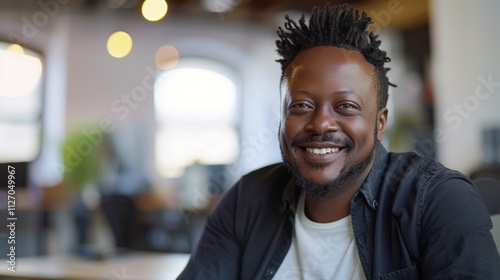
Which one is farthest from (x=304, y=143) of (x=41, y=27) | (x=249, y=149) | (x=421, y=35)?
(x=41, y=27)

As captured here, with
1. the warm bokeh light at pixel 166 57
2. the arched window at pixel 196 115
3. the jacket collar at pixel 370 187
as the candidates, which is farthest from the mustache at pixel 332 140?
the warm bokeh light at pixel 166 57

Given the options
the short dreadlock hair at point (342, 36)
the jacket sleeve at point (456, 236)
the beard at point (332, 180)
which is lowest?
the jacket sleeve at point (456, 236)

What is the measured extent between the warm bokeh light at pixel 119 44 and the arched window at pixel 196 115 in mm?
585

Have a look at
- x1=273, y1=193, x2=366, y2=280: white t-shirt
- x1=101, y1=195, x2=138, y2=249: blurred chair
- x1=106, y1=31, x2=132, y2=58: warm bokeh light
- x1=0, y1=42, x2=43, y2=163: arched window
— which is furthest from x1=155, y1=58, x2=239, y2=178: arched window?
x1=273, y1=193, x2=366, y2=280: white t-shirt

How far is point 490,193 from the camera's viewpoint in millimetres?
1300

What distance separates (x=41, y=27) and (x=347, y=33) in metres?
5.87

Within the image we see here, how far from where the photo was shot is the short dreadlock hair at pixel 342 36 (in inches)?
45.6

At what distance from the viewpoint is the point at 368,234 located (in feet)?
3.70

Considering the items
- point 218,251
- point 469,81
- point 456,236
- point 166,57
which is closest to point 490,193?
point 456,236

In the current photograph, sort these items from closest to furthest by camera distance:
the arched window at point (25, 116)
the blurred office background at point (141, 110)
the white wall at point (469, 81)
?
the white wall at point (469, 81) → the arched window at point (25, 116) → the blurred office background at point (141, 110)

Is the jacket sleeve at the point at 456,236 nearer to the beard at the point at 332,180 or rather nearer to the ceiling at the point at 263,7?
the beard at the point at 332,180

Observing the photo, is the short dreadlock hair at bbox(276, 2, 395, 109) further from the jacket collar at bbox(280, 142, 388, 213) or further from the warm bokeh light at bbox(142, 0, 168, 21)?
the warm bokeh light at bbox(142, 0, 168, 21)

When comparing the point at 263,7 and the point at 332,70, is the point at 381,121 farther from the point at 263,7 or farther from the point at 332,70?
the point at 263,7

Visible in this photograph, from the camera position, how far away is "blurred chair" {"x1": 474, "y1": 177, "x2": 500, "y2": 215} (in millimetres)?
1274
